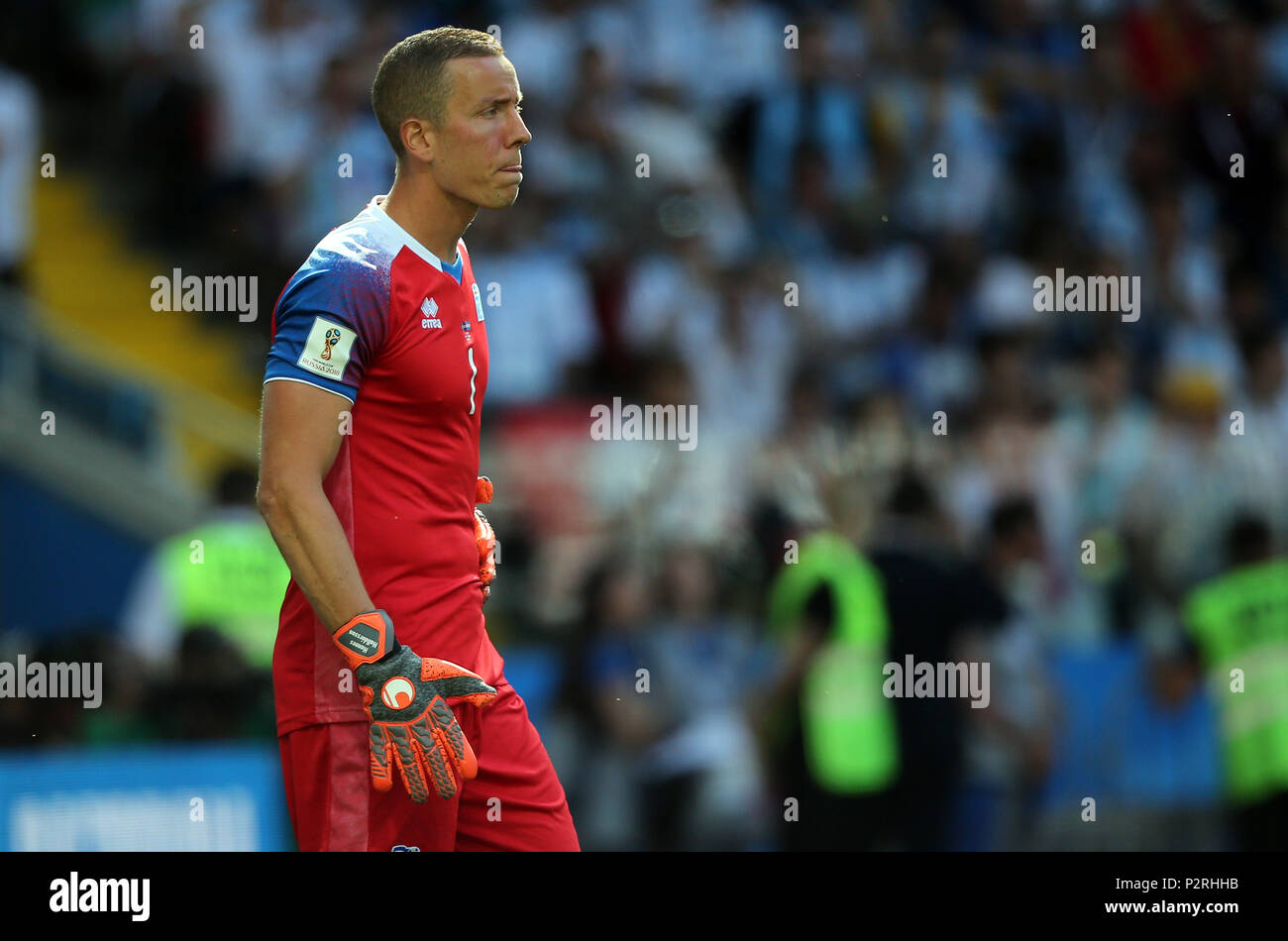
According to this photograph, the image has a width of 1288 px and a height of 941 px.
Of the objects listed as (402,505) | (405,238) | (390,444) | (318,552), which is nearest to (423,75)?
(405,238)

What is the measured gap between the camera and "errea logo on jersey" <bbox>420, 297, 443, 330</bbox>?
158 inches

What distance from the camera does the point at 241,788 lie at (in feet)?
24.2

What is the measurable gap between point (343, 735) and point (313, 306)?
2.86ft

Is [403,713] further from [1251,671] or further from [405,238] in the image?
[1251,671]

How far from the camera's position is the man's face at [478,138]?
4070 mm

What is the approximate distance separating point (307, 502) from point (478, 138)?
2.86ft

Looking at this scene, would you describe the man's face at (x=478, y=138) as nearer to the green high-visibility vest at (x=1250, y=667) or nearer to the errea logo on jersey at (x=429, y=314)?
the errea logo on jersey at (x=429, y=314)

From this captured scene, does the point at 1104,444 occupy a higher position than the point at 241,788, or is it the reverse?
the point at 1104,444

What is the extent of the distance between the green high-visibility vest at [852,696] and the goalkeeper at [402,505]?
11.3ft

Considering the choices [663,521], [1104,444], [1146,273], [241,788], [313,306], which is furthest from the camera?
[1146,273]

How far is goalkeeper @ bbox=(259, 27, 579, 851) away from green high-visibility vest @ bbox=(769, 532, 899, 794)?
3450 mm

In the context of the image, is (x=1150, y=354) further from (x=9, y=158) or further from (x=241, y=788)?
(x=9, y=158)

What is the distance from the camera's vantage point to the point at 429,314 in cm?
403

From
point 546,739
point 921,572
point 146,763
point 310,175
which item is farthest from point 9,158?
point 921,572
